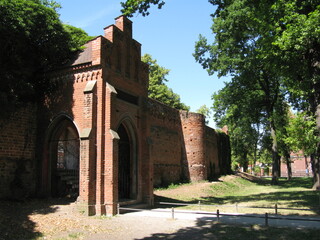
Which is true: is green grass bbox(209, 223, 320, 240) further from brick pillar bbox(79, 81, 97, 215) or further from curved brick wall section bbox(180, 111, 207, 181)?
curved brick wall section bbox(180, 111, 207, 181)

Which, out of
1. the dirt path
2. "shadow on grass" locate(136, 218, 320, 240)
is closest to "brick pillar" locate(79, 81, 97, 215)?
the dirt path

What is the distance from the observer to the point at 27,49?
1402 cm

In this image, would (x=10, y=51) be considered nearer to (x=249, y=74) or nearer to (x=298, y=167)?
(x=249, y=74)

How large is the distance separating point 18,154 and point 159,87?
3124 cm

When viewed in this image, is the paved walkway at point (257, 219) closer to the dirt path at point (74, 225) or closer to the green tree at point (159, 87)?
the dirt path at point (74, 225)

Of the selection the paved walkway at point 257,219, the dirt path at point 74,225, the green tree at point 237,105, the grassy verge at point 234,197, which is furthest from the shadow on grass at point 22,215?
the green tree at point 237,105

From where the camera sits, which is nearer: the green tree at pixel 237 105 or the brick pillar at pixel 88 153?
the brick pillar at pixel 88 153

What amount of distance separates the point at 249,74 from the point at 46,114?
2020 cm

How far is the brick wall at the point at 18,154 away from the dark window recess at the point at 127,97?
414cm

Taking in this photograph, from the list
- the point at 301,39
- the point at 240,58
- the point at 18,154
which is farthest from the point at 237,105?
the point at 18,154

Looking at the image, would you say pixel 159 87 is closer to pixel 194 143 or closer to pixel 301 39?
pixel 194 143

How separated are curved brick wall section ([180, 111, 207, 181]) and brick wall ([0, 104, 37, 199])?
55.8 feet

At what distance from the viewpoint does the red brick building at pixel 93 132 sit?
13.1m

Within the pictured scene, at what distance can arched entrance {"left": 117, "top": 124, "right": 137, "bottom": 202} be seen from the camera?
53.7 ft
